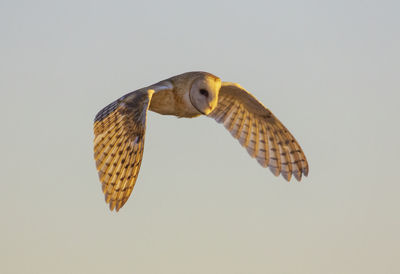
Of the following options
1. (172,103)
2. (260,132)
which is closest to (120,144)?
(172,103)

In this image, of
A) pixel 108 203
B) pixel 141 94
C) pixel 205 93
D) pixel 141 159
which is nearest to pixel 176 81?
pixel 205 93

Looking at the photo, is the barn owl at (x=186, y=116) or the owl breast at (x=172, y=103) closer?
the barn owl at (x=186, y=116)

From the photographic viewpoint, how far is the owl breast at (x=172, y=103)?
43.0ft

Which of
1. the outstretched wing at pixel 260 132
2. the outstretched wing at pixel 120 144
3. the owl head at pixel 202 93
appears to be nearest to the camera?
the outstretched wing at pixel 120 144

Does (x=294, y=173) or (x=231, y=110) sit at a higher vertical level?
(x=231, y=110)

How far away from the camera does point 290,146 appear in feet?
50.2

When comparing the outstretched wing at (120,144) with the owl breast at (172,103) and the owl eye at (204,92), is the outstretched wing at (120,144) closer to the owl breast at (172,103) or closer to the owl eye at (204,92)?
the owl breast at (172,103)

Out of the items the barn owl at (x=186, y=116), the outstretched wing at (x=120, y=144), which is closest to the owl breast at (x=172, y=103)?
the barn owl at (x=186, y=116)

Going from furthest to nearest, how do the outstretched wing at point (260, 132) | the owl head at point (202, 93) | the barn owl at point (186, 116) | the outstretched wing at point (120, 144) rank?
1. the outstretched wing at point (260, 132)
2. the owl head at point (202, 93)
3. the barn owl at point (186, 116)
4. the outstretched wing at point (120, 144)

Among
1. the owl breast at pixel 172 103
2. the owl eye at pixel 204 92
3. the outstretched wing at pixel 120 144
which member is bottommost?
the outstretched wing at pixel 120 144

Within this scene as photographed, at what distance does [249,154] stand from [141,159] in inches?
162

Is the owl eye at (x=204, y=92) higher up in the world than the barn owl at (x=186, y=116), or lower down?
higher up

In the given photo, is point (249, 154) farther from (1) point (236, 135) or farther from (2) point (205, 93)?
(2) point (205, 93)

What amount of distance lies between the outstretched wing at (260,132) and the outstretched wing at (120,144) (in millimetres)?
3627
